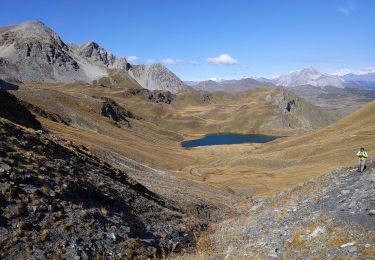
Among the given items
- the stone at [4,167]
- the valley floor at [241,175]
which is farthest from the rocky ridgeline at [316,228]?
the stone at [4,167]

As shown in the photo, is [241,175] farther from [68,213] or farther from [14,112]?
[68,213]

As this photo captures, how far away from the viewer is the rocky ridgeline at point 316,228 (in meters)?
18.6

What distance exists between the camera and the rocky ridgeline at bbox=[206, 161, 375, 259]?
1864 cm

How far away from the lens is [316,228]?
2112cm

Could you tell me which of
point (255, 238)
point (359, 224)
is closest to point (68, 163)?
point (255, 238)

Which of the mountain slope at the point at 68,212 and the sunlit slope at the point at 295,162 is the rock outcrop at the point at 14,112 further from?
the sunlit slope at the point at 295,162

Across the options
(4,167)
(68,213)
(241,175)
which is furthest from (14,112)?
(241,175)

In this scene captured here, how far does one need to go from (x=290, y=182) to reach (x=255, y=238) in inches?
2247

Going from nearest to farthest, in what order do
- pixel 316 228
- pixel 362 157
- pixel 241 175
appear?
pixel 316 228 → pixel 362 157 → pixel 241 175

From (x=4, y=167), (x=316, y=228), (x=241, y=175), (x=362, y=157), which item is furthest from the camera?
(x=241, y=175)

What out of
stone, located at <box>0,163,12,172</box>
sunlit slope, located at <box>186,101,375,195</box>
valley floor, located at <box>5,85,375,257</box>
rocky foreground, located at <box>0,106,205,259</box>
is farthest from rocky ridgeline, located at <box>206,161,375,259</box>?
sunlit slope, located at <box>186,101,375,195</box>

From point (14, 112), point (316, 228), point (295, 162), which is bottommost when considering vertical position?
point (295, 162)

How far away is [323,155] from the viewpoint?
103m

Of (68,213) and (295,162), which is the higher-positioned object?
(68,213)
